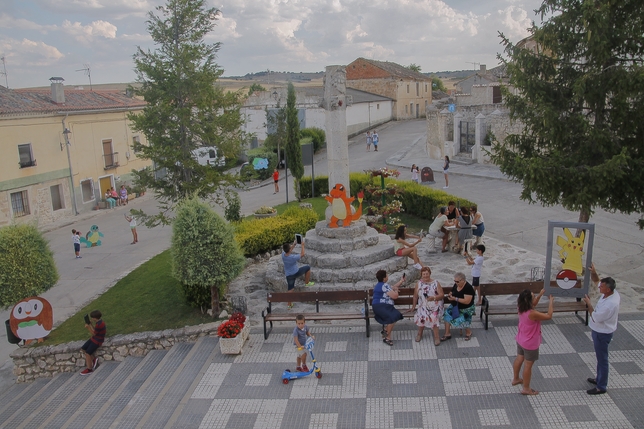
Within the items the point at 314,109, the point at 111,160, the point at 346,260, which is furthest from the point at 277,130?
the point at 346,260

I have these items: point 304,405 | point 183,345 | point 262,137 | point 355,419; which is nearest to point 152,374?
point 183,345

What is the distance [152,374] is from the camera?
8914 millimetres

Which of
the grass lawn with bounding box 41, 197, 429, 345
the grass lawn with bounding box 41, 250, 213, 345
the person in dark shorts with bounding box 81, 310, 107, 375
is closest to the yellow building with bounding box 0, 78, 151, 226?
the grass lawn with bounding box 41, 197, 429, 345

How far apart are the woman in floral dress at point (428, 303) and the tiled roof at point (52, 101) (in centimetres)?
2315

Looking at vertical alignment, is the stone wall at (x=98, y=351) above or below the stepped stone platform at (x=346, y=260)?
below

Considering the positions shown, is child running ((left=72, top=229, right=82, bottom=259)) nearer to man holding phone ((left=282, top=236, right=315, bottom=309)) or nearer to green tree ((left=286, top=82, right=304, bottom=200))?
green tree ((left=286, top=82, right=304, bottom=200))

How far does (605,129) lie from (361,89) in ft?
144

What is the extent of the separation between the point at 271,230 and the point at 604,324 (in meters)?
9.78

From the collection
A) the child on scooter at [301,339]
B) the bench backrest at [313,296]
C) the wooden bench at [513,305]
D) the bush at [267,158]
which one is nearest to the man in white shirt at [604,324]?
the wooden bench at [513,305]

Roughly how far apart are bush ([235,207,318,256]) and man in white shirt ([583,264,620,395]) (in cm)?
929

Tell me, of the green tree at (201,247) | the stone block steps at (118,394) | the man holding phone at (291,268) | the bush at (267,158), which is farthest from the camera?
the bush at (267,158)

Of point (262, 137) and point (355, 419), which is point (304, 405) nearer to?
point (355, 419)

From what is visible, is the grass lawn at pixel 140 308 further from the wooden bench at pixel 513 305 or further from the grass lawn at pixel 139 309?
the wooden bench at pixel 513 305

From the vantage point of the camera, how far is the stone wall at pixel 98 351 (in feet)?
32.6
